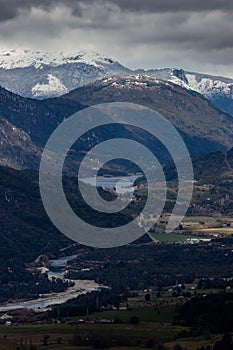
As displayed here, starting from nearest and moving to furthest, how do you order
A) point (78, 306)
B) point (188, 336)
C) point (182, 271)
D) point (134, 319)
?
1. point (188, 336)
2. point (134, 319)
3. point (78, 306)
4. point (182, 271)

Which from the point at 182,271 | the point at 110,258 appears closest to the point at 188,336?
the point at 182,271

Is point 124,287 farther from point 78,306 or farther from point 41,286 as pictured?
point 78,306

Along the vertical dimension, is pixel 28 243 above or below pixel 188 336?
above

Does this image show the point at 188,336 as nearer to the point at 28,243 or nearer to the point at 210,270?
the point at 210,270

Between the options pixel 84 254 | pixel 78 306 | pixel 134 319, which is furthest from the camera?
pixel 84 254

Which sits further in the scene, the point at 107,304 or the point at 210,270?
the point at 210,270

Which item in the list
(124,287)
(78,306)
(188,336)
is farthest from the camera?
(124,287)

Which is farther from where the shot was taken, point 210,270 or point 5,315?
point 210,270

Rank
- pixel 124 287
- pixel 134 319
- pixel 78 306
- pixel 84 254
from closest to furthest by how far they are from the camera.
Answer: pixel 134 319, pixel 78 306, pixel 124 287, pixel 84 254

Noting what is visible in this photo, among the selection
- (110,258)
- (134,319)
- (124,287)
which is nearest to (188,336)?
(134,319)
